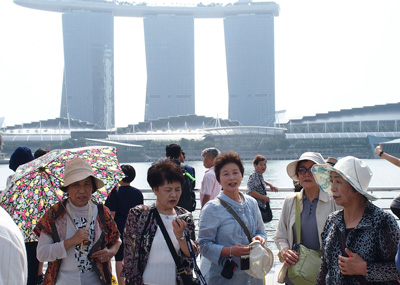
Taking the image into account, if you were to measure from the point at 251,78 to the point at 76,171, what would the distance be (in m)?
81.5

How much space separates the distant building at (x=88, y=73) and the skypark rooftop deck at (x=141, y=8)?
4.42 meters

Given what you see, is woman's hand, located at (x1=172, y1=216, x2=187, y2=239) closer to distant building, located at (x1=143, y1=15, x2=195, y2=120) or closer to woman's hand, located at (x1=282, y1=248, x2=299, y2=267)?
woman's hand, located at (x1=282, y1=248, x2=299, y2=267)

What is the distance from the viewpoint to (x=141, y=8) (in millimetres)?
90875

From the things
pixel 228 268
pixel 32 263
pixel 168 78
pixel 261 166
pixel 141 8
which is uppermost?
pixel 141 8

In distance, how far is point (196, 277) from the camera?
2.18 m

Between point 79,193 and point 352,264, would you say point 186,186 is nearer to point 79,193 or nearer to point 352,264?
point 79,193

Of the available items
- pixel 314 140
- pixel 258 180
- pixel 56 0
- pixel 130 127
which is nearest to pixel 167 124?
pixel 130 127

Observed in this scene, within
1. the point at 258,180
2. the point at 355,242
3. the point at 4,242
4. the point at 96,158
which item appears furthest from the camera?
the point at 258,180

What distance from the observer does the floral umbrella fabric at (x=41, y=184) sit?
2.46m

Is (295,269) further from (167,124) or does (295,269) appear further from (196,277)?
(167,124)

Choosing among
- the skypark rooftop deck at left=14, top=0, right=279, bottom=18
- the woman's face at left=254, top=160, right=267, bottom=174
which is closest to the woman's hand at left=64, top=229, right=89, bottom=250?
the woman's face at left=254, top=160, right=267, bottom=174

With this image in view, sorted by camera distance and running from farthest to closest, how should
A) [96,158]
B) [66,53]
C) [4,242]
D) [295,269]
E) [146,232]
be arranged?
[66,53] < [96,158] < [295,269] < [146,232] < [4,242]

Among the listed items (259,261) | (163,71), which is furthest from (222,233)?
(163,71)

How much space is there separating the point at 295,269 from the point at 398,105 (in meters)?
69.5
